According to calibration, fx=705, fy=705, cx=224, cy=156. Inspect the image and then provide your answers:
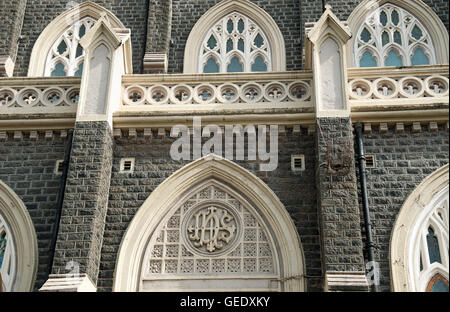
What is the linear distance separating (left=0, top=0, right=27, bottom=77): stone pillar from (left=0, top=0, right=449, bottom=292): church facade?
2.94 m

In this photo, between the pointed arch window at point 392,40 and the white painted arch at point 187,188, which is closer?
the white painted arch at point 187,188

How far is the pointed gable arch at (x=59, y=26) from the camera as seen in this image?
55.1ft

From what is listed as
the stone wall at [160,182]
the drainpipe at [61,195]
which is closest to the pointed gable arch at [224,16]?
the stone wall at [160,182]

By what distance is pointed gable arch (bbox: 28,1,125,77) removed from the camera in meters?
16.8

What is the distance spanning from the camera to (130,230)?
12039 millimetres

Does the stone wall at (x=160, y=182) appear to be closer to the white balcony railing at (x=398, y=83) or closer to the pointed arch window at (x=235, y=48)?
the white balcony railing at (x=398, y=83)

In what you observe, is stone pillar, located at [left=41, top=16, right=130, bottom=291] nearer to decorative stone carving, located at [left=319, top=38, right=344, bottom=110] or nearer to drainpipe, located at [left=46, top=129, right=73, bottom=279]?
drainpipe, located at [left=46, top=129, right=73, bottom=279]

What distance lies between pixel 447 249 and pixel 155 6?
364 inches

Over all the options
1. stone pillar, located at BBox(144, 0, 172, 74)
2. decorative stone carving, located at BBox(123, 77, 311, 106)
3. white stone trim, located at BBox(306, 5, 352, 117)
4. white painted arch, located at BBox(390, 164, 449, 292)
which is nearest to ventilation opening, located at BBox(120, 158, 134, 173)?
decorative stone carving, located at BBox(123, 77, 311, 106)

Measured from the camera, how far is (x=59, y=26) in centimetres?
1744

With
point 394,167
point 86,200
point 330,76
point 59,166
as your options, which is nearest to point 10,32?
point 59,166

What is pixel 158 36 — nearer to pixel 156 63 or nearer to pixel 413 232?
pixel 156 63

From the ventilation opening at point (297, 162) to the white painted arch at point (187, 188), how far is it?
65cm
